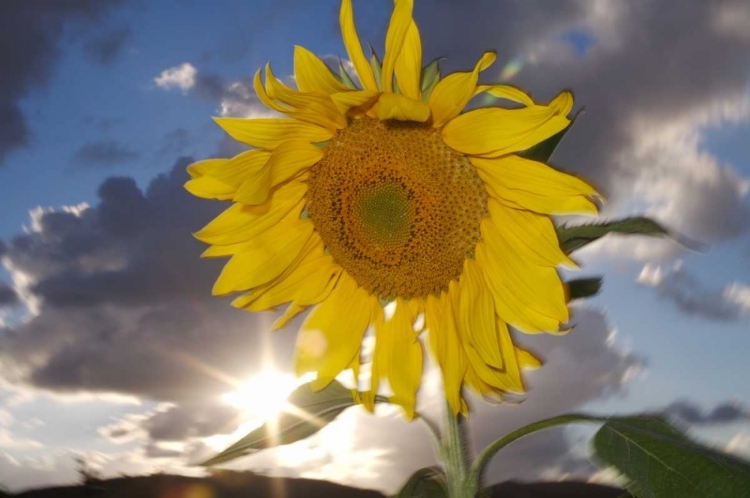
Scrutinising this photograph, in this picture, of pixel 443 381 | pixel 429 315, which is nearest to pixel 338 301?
pixel 429 315

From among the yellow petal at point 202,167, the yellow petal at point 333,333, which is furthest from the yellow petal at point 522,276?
the yellow petal at point 202,167

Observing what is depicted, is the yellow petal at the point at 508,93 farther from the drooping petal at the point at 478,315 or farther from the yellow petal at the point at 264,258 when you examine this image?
the yellow petal at the point at 264,258

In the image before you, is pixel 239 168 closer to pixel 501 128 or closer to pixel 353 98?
pixel 353 98

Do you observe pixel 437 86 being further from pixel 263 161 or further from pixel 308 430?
pixel 308 430

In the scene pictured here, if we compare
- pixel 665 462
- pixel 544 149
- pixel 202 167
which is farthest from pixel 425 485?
pixel 202 167

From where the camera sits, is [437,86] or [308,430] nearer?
[437,86]

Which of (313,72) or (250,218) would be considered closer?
(313,72)
